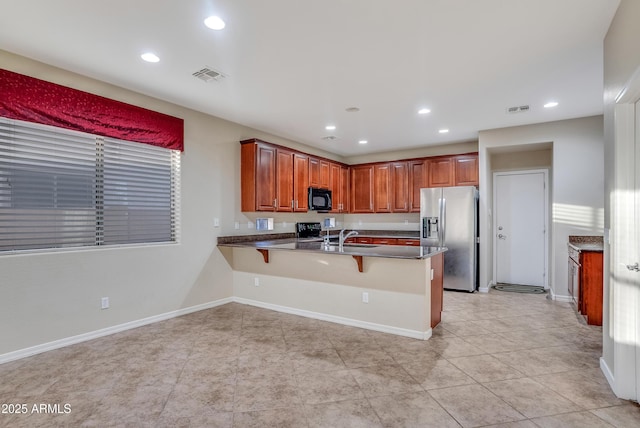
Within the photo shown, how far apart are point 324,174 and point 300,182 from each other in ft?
2.65

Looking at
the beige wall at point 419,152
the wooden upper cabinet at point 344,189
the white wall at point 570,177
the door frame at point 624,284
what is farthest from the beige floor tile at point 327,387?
the beige wall at point 419,152

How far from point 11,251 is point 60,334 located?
0.89 metres

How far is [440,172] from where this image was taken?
20.5ft

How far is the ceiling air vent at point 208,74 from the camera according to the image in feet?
10.5

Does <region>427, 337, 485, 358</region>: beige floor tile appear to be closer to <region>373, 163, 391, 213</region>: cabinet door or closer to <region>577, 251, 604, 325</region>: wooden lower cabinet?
<region>577, 251, 604, 325</region>: wooden lower cabinet

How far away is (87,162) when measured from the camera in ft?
11.3

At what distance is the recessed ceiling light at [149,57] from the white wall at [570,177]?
16.5 feet

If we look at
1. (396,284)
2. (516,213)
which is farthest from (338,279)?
(516,213)

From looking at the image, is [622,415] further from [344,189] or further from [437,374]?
[344,189]

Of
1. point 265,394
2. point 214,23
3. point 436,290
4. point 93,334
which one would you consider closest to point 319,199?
point 436,290

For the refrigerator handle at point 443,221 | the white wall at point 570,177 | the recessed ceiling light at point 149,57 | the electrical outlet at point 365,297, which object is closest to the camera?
the recessed ceiling light at point 149,57

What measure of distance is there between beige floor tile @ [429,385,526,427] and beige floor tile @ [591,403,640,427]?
0.50 m

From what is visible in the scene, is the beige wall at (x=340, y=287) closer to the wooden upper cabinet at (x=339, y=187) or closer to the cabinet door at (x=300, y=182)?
the cabinet door at (x=300, y=182)

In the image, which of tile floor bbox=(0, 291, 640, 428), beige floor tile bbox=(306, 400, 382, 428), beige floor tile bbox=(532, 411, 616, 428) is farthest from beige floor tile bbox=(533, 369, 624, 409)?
beige floor tile bbox=(306, 400, 382, 428)
